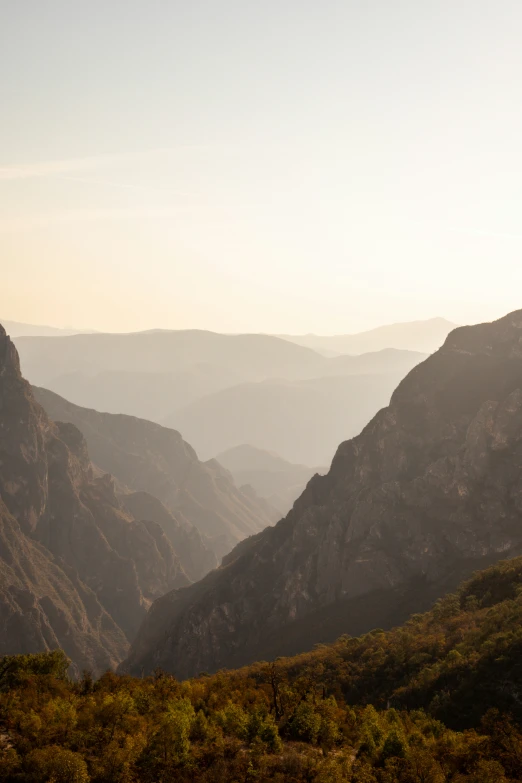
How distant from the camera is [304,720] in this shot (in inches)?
3216

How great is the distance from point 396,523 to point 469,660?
9971 cm

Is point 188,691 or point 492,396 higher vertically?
point 492,396

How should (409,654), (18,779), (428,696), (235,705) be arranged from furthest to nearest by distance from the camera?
(409,654) → (428,696) → (235,705) → (18,779)

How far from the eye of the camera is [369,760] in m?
73.1

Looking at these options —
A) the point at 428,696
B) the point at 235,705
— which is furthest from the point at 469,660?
the point at 235,705

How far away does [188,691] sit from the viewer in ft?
328

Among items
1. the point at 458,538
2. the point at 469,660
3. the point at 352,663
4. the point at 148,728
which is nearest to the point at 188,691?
the point at 148,728

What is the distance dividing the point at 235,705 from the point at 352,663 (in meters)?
37.3

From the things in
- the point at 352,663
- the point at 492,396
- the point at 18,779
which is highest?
the point at 492,396

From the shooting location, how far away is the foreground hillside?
67812mm

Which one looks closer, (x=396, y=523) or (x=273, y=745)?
(x=273, y=745)

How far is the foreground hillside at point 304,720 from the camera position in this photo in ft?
222

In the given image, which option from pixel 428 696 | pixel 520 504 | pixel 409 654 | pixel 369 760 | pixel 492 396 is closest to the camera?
pixel 369 760

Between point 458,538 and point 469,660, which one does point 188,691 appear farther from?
point 458,538
